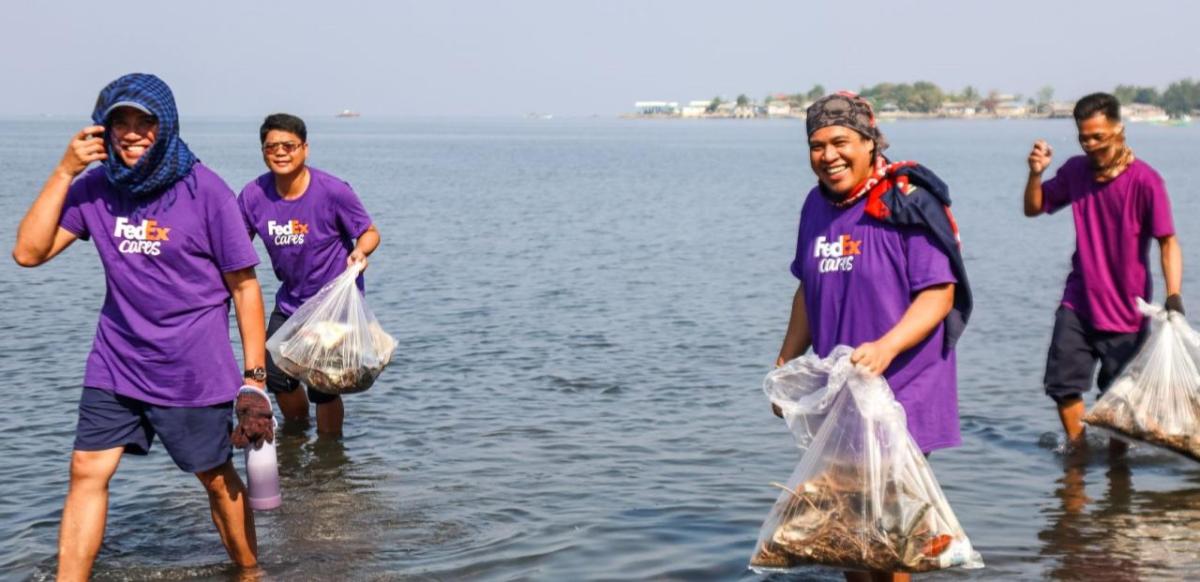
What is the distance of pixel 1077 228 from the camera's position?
23.6ft

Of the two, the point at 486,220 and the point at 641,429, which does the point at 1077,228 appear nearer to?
the point at 641,429

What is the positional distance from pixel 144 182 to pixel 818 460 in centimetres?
244

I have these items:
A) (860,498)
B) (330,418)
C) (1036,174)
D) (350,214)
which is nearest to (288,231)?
(350,214)

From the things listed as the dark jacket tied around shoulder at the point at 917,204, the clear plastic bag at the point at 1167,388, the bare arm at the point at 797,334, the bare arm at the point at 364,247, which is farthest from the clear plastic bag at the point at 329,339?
the clear plastic bag at the point at 1167,388

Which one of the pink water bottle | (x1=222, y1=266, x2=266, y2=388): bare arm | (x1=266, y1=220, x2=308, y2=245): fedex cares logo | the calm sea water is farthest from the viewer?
(x1=266, y1=220, x2=308, y2=245): fedex cares logo

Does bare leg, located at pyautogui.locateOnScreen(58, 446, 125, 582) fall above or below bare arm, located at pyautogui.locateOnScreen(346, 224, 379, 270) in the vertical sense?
below

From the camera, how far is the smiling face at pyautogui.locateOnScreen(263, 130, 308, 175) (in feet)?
24.8

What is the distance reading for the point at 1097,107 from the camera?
274 inches

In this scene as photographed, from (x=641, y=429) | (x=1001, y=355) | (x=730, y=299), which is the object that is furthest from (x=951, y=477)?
(x=730, y=299)

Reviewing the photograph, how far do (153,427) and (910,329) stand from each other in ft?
8.79

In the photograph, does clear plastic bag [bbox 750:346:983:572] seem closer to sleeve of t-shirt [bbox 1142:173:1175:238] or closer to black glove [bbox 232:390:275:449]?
black glove [bbox 232:390:275:449]

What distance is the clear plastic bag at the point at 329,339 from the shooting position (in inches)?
299

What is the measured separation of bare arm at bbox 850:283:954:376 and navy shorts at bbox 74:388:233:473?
7.57 feet

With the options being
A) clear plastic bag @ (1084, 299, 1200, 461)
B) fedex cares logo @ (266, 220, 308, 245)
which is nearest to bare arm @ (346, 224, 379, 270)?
fedex cares logo @ (266, 220, 308, 245)
